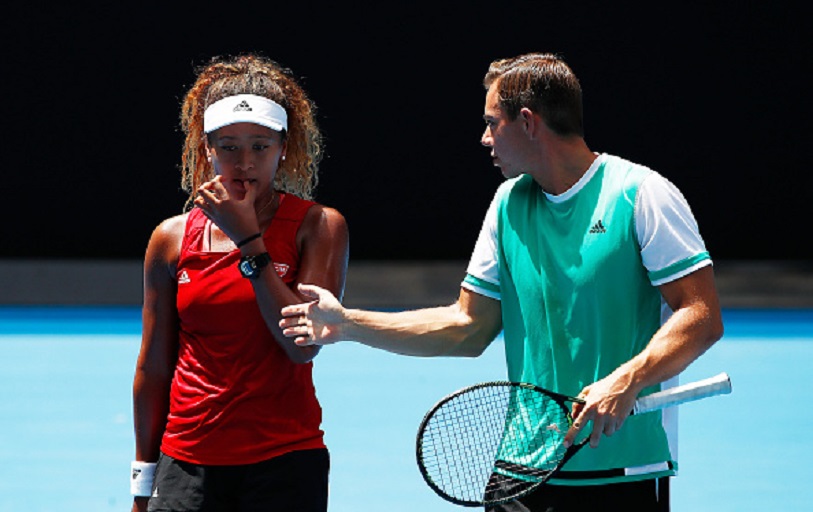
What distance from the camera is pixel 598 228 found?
2.59 meters

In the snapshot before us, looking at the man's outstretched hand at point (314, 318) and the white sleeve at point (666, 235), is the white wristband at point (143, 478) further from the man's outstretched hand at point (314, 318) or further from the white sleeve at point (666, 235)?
the white sleeve at point (666, 235)

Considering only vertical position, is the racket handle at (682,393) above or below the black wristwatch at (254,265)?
below

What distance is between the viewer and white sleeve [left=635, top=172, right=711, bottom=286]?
250 cm

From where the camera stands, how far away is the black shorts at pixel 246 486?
266cm

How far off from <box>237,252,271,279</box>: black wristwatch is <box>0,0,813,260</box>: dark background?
8673 millimetres

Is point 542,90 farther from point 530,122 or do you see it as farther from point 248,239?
point 248,239

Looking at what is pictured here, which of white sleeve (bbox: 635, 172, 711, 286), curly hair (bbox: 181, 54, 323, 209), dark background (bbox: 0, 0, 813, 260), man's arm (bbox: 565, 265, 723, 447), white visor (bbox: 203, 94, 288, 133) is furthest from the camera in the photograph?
dark background (bbox: 0, 0, 813, 260)

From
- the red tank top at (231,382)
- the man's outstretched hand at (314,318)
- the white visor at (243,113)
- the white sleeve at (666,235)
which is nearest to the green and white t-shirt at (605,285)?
the white sleeve at (666,235)

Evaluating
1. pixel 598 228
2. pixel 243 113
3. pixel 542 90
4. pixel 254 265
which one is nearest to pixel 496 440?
pixel 598 228

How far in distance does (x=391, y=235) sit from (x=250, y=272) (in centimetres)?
888

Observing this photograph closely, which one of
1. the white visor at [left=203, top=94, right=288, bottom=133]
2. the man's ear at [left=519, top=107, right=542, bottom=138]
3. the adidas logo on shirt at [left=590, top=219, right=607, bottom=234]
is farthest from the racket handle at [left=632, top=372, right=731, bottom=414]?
the white visor at [left=203, top=94, right=288, bottom=133]

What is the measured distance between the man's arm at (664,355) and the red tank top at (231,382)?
1.97 ft

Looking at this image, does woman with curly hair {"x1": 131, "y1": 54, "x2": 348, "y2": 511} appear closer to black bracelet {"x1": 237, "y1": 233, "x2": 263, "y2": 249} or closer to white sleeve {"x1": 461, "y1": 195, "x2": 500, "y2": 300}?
black bracelet {"x1": 237, "y1": 233, "x2": 263, "y2": 249}

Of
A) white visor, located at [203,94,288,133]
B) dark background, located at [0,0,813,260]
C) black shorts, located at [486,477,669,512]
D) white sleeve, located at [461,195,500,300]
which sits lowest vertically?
black shorts, located at [486,477,669,512]
